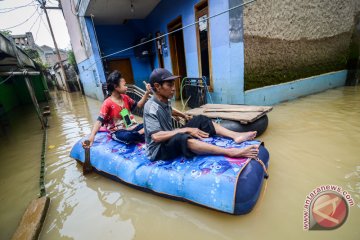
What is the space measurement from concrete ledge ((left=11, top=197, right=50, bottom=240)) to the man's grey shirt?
1.47 metres

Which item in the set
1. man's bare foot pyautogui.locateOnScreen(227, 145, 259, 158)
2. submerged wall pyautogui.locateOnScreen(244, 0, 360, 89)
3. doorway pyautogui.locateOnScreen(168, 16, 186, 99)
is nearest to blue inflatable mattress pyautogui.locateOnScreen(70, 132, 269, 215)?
man's bare foot pyautogui.locateOnScreen(227, 145, 259, 158)

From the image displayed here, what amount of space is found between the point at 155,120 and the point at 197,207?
113cm

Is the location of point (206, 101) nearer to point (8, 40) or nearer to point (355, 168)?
point (355, 168)

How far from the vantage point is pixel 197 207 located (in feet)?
7.34

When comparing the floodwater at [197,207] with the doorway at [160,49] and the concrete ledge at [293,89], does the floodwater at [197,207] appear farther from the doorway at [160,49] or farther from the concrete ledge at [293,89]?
the doorway at [160,49]

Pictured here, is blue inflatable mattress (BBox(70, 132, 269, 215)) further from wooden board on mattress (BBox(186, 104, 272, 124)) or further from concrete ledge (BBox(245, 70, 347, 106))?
concrete ledge (BBox(245, 70, 347, 106))

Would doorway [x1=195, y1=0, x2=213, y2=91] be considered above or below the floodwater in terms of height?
above

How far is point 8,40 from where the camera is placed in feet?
17.7

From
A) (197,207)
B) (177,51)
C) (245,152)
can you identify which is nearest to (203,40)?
(177,51)

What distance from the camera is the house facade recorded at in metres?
4.92

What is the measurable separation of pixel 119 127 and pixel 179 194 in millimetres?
1827

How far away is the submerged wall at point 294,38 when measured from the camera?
500 cm

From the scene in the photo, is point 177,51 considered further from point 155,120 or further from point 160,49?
point 155,120

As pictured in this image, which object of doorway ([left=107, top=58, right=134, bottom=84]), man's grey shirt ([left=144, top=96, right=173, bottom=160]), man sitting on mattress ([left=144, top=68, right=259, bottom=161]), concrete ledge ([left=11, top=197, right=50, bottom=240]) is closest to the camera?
concrete ledge ([left=11, top=197, right=50, bottom=240])
